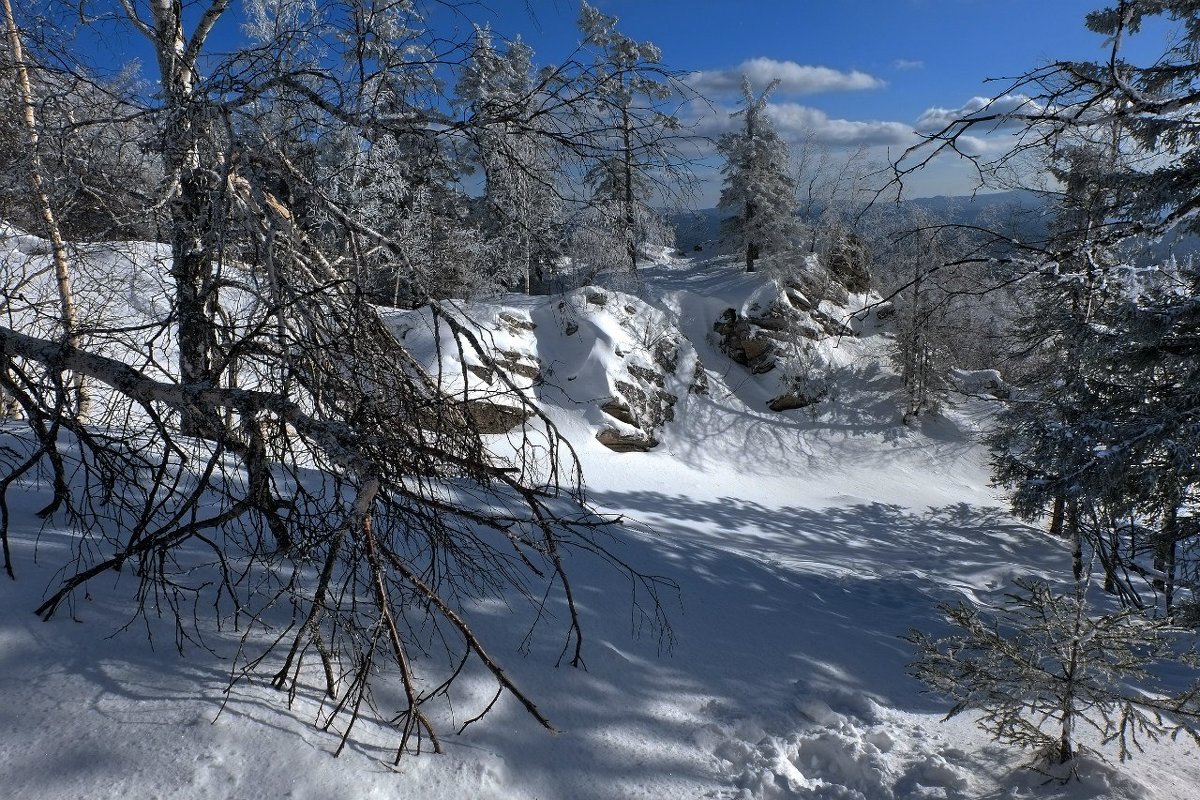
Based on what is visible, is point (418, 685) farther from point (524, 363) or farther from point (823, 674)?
point (524, 363)

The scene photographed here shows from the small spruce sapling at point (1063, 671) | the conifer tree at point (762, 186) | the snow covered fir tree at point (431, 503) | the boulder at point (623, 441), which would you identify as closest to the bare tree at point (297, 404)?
the snow covered fir tree at point (431, 503)

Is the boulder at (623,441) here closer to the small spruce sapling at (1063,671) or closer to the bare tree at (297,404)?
the small spruce sapling at (1063,671)

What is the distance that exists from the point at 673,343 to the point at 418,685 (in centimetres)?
1785

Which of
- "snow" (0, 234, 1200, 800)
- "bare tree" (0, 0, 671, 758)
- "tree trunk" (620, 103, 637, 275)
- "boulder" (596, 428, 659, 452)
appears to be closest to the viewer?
"bare tree" (0, 0, 671, 758)

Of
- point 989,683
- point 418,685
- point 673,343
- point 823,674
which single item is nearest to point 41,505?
point 418,685

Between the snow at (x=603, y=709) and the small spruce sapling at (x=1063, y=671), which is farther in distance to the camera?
the small spruce sapling at (x=1063, y=671)

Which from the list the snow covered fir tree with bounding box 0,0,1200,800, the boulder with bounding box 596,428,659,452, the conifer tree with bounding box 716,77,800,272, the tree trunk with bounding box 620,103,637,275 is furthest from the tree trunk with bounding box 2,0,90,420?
the conifer tree with bounding box 716,77,800,272

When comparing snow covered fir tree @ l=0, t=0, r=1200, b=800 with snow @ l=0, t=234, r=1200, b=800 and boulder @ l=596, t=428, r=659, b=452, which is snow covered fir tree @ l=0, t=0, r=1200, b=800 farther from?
boulder @ l=596, t=428, r=659, b=452

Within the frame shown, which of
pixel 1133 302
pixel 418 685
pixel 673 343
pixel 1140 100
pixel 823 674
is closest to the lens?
pixel 1140 100

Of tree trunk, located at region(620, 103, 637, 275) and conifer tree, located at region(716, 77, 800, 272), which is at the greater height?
conifer tree, located at region(716, 77, 800, 272)

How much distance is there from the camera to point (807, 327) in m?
22.5

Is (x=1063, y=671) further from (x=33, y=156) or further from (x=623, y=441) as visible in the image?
(x=623, y=441)

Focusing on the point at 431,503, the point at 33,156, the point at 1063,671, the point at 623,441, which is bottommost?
the point at 623,441

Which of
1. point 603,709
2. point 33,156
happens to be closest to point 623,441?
point 603,709
